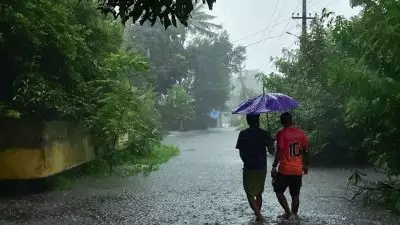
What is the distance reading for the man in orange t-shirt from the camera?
7223 millimetres

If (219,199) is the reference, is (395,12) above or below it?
above

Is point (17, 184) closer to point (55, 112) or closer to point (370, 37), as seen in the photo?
point (55, 112)

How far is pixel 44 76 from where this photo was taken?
35.5ft

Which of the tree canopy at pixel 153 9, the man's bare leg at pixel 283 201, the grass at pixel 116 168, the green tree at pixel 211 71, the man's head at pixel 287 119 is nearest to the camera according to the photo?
the tree canopy at pixel 153 9

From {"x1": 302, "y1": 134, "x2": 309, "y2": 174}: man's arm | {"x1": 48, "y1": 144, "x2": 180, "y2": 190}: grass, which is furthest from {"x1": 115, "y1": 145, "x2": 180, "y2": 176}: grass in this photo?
{"x1": 302, "y1": 134, "x2": 309, "y2": 174}: man's arm

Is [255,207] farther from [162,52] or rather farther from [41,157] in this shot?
[162,52]

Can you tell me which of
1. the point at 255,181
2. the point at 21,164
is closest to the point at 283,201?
the point at 255,181

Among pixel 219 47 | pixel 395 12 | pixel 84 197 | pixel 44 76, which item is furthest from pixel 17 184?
pixel 219 47

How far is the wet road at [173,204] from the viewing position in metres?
7.45

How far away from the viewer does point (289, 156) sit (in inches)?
285

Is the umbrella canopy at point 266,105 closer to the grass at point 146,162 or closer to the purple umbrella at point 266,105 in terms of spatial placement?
the purple umbrella at point 266,105

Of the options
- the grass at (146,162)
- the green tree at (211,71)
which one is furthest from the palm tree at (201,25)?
the grass at (146,162)

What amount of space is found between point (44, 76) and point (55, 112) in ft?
3.30

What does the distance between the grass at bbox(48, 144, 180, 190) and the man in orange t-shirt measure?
517 cm
